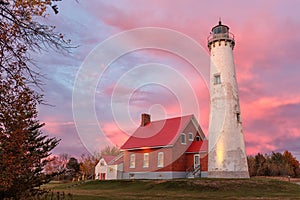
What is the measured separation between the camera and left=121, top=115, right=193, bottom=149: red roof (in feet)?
98.1

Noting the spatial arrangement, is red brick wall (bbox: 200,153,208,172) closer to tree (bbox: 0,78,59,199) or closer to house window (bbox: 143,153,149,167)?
house window (bbox: 143,153,149,167)

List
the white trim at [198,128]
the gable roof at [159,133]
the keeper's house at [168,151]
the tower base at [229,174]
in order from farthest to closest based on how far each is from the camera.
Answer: the white trim at [198,128], the gable roof at [159,133], the keeper's house at [168,151], the tower base at [229,174]

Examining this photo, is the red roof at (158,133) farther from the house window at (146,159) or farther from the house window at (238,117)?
the house window at (238,117)

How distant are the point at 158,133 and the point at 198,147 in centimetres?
493

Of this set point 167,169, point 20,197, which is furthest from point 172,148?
point 20,197

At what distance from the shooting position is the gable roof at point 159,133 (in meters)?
29.9

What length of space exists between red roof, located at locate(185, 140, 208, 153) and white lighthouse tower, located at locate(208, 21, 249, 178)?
3.03 metres

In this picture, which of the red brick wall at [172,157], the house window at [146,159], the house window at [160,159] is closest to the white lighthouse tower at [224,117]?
the red brick wall at [172,157]

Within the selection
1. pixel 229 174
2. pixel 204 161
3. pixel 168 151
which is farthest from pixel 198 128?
pixel 229 174

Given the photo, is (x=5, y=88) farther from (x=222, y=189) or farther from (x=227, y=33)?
(x=227, y=33)

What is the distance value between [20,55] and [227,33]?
24.2m

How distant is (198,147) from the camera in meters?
29.4

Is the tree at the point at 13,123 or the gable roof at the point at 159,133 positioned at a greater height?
the gable roof at the point at 159,133

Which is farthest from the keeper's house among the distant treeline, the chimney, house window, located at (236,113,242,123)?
the distant treeline
